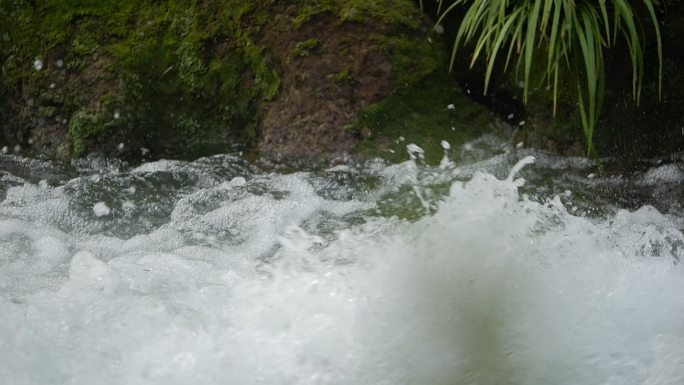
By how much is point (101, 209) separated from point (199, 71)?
103 cm

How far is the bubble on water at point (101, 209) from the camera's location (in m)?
3.11

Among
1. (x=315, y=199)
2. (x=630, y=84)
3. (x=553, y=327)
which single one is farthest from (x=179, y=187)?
(x=630, y=84)

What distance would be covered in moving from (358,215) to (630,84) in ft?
4.56

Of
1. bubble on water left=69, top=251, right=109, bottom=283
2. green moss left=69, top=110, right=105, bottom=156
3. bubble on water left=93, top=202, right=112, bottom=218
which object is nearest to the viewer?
bubble on water left=69, top=251, right=109, bottom=283

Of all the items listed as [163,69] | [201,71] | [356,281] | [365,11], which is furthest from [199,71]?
[356,281]

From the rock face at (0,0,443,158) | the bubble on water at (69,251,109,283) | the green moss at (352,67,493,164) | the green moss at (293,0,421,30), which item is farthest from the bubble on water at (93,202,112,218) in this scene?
the green moss at (293,0,421,30)

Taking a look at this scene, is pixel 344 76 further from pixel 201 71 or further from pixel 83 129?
pixel 83 129

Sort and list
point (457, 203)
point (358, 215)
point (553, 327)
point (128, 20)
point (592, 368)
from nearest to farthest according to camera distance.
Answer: point (592, 368)
point (553, 327)
point (457, 203)
point (358, 215)
point (128, 20)

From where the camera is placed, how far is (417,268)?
2463 mm

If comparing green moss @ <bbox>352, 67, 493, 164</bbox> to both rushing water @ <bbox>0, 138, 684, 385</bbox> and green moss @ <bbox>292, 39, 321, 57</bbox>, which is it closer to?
rushing water @ <bbox>0, 138, 684, 385</bbox>

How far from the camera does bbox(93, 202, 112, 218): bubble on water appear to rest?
311 cm

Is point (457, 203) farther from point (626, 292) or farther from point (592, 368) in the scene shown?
point (592, 368)

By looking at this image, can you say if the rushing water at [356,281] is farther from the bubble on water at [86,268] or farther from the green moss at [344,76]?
the green moss at [344,76]

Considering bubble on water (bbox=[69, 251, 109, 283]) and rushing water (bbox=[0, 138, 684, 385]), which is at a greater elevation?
bubble on water (bbox=[69, 251, 109, 283])
